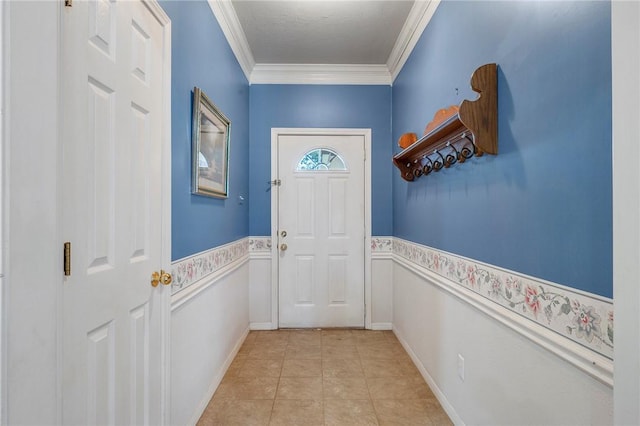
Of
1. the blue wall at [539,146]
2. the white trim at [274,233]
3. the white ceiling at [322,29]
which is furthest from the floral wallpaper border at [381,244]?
the white ceiling at [322,29]

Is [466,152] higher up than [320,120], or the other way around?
[320,120]

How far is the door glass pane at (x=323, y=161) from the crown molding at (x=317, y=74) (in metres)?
0.69

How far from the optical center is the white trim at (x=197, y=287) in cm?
136

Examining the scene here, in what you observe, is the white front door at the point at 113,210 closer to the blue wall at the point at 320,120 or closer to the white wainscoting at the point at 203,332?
the white wainscoting at the point at 203,332

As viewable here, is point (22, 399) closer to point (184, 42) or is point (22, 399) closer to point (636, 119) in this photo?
point (636, 119)

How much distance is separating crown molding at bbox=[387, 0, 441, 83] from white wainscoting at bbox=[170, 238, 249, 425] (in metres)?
2.08

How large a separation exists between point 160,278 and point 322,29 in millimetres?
2125

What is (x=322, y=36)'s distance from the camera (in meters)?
2.35

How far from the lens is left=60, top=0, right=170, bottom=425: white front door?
80 centimetres

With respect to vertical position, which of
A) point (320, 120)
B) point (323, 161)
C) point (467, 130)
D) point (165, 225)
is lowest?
point (165, 225)

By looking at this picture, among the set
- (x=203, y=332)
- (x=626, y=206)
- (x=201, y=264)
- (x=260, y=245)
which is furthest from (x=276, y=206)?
(x=626, y=206)

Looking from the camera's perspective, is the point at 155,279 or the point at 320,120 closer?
the point at 155,279

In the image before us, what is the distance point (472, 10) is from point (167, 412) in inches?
91.7

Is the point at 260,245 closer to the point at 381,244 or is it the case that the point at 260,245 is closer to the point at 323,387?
the point at 381,244
